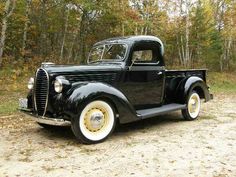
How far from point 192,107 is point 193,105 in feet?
0.23

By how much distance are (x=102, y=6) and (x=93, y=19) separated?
2792 mm

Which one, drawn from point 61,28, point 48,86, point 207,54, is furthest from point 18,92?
point 207,54

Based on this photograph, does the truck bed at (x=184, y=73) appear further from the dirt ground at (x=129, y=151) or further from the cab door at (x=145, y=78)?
the dirt ground at (x=129, y=151)

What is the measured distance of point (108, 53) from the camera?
273 inches

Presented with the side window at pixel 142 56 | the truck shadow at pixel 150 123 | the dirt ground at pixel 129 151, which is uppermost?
the side window at pixel 142 56

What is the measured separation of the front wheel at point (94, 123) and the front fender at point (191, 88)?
92.2 inches

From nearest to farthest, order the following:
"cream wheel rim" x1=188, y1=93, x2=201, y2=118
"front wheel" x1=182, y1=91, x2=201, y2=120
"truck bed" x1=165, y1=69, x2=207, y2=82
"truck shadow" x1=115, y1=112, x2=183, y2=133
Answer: "truck shadow" x1=115, y1=112, x2=183, y2=133, "truck bed" x1=165, y1=69, x2=207, y2=82, "front wheel" x1=182, y1=91, x2=201, y2=120, "cream wheel rim" x1=188, y1=93, x2=201, y2=118

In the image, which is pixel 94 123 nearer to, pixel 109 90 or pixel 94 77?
pixel 109 90

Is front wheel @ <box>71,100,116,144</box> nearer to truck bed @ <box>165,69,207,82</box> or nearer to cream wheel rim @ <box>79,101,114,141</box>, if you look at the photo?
cream wheel rim @ <box>79,101,114,141</box>

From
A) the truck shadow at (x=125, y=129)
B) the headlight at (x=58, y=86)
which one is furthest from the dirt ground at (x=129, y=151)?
the headlight at (x=58, y=86)

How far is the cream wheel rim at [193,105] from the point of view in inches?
308

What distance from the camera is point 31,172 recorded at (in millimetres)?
4254

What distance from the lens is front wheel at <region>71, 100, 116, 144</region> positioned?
546cm

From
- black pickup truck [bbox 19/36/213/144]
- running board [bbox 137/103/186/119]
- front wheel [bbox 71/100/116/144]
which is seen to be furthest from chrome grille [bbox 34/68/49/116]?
running board [bbox 137/103/186/119]
